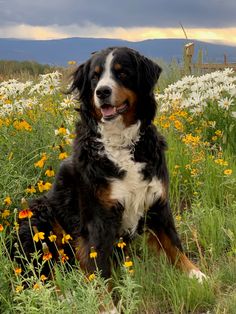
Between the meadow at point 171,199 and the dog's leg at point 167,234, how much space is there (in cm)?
12

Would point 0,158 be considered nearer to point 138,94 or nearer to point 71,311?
point 138,94

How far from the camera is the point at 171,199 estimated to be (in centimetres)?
515

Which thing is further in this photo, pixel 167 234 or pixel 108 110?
pixel 167 234

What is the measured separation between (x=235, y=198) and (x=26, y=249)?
6.49ft

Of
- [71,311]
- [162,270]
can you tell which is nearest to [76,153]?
[162,270]

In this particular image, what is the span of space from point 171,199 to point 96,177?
1491 mm

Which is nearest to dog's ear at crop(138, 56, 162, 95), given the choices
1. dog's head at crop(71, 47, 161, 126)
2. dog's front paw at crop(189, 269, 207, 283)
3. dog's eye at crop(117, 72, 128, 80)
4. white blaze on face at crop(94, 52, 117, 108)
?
dog's head at crop(71, 47, 161, 126)

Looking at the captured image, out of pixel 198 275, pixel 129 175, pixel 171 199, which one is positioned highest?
pixel 129 175

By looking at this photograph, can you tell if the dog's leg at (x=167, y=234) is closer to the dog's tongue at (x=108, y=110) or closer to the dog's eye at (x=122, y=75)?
the dog's tongue at (x=108, y=110)

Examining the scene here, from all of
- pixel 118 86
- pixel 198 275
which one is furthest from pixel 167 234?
pixel 118 86

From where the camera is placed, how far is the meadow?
128 inches

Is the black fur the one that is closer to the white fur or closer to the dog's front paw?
the white fur

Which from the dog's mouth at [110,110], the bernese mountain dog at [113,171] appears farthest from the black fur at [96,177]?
the dog's mouth at [110,110]

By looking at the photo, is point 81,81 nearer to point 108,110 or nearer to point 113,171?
point 108,110
